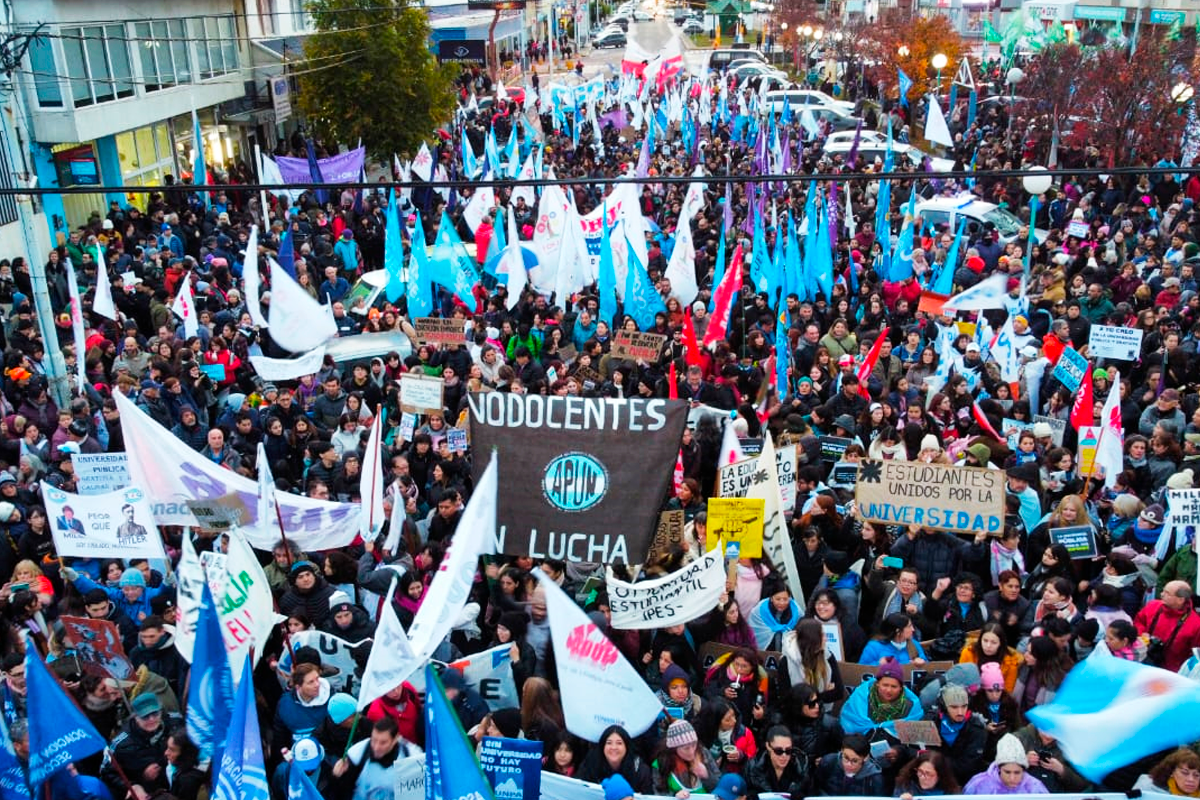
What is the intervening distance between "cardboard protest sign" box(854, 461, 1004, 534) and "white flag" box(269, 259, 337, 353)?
6.25 meters

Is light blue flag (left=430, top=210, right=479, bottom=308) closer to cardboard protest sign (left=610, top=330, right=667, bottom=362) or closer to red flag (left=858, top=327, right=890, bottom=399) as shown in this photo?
cardboard protest sign (left=610, top=330, right=667, bottom=362)

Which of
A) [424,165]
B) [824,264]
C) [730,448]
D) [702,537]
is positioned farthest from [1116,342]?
[424,165]

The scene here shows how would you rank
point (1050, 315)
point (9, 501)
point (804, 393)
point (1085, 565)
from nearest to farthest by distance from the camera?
point (1085, 565) < point (9, 501) < point (804, 393) < point (1050, 315)

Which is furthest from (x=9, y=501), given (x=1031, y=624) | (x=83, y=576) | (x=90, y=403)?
(x=1031, y=624)

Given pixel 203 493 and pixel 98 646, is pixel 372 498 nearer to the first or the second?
pixel 203 493

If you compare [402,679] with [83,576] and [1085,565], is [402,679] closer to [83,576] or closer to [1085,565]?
[83,576]

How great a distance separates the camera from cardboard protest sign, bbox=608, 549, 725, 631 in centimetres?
699

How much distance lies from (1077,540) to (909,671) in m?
1.78

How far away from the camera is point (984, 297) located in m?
13.2

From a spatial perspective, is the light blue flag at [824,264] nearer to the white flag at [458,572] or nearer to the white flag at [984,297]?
the white flag at [984,297]

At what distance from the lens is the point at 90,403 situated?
11.5 m

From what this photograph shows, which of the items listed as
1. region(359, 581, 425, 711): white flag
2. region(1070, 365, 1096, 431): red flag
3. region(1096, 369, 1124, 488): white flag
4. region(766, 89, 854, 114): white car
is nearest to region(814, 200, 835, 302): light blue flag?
region(1070, 365, 1096, 431): red flag

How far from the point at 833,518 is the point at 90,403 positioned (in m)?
7.17

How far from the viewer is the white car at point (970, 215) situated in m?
19.0
